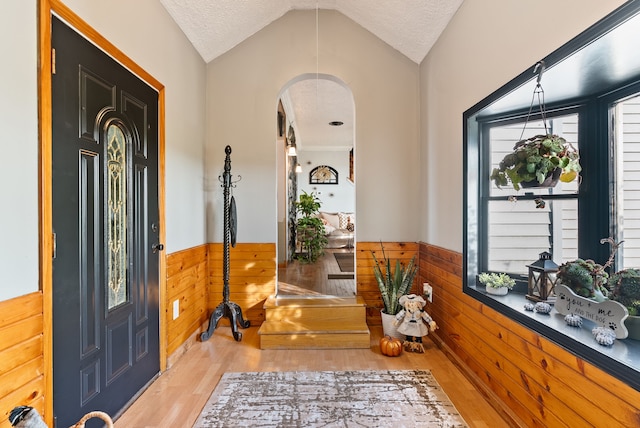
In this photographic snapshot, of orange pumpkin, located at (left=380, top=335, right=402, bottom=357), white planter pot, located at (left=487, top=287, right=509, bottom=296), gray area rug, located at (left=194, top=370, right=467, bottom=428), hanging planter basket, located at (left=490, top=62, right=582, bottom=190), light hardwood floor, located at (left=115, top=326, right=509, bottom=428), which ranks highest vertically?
hanging planter basket, located at (left=490, top=62, right=582, bottom=190)

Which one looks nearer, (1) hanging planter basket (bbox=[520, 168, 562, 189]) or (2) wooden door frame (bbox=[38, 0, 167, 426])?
(2) wooden door frame (bbox=[38, 0, 167, 426])

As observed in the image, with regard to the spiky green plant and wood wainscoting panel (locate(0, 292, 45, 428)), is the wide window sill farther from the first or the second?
wood wainscoting panel (locate(0, 292, 45, 428))

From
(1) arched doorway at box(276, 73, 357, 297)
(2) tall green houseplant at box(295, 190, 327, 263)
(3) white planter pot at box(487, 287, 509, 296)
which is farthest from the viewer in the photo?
(2) tall green houseplant at box(295, 190, 327, 263)

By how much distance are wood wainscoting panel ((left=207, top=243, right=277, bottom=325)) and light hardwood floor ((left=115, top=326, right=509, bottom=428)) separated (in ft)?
0.78

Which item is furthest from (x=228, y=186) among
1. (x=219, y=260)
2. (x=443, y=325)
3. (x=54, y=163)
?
(x=443, y=325)

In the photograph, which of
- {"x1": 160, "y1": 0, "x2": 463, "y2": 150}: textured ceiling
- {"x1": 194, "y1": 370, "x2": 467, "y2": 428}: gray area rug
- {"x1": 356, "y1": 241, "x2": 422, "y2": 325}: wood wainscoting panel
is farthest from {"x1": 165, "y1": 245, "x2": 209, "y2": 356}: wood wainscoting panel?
{"x1": 160, "y1": 0, "x2": 463, "y2": 150}: textured ceiling

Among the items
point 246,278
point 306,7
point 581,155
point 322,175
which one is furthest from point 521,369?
point 322,175

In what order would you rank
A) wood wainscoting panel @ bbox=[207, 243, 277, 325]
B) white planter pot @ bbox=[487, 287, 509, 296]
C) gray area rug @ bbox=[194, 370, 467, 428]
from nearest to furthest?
gray area rug @ bbox=[194, 370, 467, 428] → white planter pot @ bbox=[487, 287, 509, 296] → wood wainscoting panel @ bbox=[207, 243, 277, 325]

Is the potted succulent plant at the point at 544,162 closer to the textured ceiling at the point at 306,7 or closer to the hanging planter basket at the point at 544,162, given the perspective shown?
Answer: the hanging planter basket at the point at 544,162

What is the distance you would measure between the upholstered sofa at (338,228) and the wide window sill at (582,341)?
567 cm

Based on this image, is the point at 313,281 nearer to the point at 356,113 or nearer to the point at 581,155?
the point at 356,113

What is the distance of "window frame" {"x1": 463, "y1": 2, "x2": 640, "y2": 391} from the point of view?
1.27 m

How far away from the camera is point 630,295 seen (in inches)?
55.0

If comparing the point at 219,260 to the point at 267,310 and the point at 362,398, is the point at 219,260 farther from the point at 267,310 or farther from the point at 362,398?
the point at 362,398
